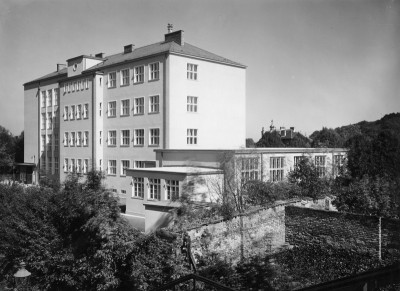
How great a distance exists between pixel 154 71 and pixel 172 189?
850 cm

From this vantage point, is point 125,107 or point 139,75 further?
point 125,107

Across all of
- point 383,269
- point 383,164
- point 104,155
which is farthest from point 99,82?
point 383,269

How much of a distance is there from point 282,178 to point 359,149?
320cm

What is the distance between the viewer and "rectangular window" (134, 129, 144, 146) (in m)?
21.1

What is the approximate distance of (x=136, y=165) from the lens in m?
21.2

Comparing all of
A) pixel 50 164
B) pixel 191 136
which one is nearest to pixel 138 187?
pixel 191 136

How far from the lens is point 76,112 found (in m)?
25.8

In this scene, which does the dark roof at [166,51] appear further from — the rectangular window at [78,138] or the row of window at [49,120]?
the row of window at [49,120]

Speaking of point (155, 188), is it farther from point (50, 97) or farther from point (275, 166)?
point (50, 97)

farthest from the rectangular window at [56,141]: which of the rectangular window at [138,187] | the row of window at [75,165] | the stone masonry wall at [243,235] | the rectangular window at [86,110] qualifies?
the stone masonry wall at [243,235]

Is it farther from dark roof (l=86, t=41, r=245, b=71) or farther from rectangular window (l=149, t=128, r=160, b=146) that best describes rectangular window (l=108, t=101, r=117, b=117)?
rectangular window (l=149, t=128, r=160, b=146)

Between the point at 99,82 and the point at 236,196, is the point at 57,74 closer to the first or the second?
the point at 99,82

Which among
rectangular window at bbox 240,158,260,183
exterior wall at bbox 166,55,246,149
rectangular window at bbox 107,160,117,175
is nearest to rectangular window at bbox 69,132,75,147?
rectangular window at bbox 107,160,117,175

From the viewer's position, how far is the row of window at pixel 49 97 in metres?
29.2
